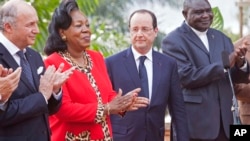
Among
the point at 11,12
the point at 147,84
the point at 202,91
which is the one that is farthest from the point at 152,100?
the point at 11,12

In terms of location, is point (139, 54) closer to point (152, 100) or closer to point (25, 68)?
point (152, 100)

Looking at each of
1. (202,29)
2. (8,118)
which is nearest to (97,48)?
(202,29)

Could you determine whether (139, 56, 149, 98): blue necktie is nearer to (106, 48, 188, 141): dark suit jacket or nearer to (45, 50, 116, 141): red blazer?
(106, 48, 188, 141): dark suit jacket

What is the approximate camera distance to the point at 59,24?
4.43m

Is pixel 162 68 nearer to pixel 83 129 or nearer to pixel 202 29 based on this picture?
pixel 202 29

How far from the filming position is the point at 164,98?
485 cm

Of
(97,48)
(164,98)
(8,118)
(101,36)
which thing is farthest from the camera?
(101,36)

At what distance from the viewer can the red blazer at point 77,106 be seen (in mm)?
4266

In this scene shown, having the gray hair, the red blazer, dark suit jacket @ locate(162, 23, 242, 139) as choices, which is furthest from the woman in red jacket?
dark suit jacket @ locate(162, 23, 242, 139)

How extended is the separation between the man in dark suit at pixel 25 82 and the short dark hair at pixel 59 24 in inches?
15.4

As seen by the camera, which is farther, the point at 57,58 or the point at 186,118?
the point at 186,118

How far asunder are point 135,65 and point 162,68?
0.61 ft

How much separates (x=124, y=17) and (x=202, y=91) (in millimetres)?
7599

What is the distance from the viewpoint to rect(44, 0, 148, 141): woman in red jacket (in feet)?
14.1
